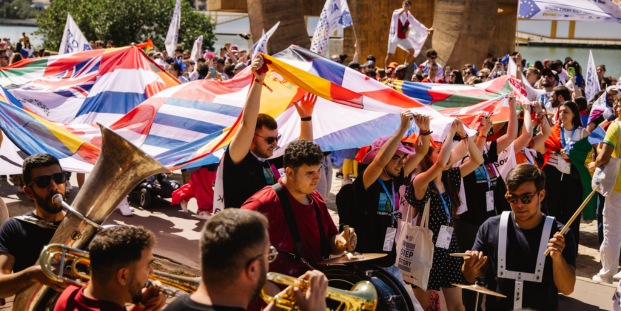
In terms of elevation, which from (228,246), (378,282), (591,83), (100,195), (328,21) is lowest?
(378,282)

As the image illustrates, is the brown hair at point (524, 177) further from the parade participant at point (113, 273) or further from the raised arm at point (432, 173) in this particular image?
the parade participant at point (113, 273)

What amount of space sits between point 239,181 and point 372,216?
3.30 feet

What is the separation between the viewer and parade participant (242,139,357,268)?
3.08 meters

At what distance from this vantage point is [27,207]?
8250mm

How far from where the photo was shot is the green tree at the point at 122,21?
24.8m

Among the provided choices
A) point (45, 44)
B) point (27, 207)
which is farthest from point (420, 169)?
point (45, 44)

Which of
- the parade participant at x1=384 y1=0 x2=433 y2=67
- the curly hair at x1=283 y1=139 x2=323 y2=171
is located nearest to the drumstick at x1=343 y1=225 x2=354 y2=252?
the curly hair at x1=283 y1=139 x2=323 y2=171

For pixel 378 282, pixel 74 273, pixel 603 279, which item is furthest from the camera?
pixel 603 279

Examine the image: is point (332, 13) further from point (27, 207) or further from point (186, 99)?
point (27, 207)

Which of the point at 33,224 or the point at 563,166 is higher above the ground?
the point at 33,224

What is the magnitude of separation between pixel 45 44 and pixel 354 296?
91.1 ft

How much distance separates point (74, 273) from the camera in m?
2.48

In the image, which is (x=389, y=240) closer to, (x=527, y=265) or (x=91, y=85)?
(x=527, y=265)

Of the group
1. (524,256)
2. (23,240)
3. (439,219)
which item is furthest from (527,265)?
(23,240)
